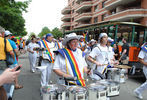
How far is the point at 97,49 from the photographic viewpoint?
14.0ft

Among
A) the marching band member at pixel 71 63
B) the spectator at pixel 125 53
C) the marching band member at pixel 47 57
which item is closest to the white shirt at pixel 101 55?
the marching band member at pixel 71 63

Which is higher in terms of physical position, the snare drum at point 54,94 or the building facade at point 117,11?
the building facade at point 117,11

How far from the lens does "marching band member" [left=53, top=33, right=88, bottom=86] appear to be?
281 centimetres

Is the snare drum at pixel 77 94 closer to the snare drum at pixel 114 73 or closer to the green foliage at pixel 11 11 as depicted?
the snare drum at pixel 114 73

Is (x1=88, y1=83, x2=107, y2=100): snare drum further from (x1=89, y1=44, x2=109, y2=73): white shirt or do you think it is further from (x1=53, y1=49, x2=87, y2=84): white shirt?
(x1=89, y1=44, x2=109, y2=73): white shirt

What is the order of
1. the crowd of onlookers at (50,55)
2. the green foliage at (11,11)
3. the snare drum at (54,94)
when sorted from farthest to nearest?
1. the green foliage at (11,11)
2. the crowd of onlookers at (50,55)
3. the snare drum at (54,94)

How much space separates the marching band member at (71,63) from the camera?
281cm

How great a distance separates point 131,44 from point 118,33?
1.02m

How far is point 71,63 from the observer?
2.84 m

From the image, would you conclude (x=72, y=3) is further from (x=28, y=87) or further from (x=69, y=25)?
(x=28, y=87)

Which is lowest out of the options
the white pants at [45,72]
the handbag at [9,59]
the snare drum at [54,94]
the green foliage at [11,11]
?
the white pants at [45,72]

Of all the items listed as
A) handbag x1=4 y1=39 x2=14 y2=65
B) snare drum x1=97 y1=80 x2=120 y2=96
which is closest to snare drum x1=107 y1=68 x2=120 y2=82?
snare drum x1=97 y1=80 x2=120 y2=96

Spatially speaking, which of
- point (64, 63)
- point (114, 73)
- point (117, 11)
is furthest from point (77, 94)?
point (117, 11)

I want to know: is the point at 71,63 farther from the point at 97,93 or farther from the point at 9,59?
the point at 9,59
